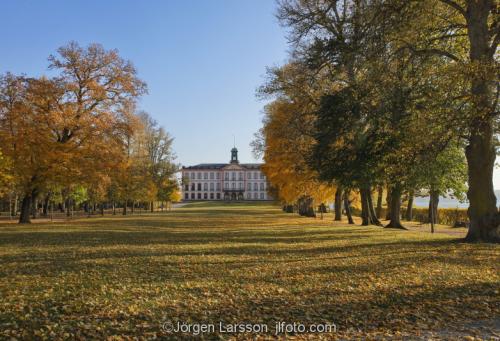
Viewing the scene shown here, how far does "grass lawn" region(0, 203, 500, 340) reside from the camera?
18.7 ft

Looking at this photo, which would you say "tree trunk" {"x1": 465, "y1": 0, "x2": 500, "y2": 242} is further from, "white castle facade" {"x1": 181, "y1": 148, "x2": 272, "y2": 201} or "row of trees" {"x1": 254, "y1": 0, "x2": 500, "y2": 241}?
"white castle facade" {"x1": 181, "y1": 148, "x2": 272, "y2": 201}

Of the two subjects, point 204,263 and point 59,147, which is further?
point 59,147

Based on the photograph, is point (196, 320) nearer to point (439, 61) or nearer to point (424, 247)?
point (424, 247)

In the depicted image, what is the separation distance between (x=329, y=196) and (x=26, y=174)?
2390cm

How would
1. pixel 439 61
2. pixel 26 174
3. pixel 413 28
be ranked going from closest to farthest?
pixel 413 28 → pixel 439 61 → pixel 26 174

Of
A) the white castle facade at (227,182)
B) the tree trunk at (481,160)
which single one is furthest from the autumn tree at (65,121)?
the white castle facade at (227,182)

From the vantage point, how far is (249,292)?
25.6ft

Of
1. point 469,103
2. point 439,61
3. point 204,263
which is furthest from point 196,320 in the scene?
point 439,61

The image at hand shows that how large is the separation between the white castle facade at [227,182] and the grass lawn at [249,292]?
14391cm

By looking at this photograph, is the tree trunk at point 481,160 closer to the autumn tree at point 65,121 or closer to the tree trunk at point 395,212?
the tree trunk at point 395,212

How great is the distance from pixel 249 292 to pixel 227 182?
503ft

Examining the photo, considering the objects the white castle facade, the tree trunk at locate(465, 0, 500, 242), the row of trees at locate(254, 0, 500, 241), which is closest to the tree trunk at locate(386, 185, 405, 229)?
the row of trees at locate(254, 0, 500, 241)

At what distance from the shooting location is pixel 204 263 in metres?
11.6

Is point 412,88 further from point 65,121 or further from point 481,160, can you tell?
point 65,121
